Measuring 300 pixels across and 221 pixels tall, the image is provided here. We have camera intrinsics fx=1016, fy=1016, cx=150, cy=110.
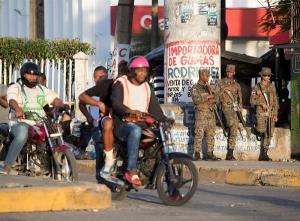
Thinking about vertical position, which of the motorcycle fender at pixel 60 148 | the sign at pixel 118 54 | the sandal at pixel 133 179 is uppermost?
the sign at pixel 118 54

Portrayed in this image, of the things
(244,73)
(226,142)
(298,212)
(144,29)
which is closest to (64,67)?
(244,73)

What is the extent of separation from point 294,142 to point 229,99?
148cm

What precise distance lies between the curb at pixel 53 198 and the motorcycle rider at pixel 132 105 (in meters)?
0.56

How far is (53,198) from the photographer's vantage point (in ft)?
32.7

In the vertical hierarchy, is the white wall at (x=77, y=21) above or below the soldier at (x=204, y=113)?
above

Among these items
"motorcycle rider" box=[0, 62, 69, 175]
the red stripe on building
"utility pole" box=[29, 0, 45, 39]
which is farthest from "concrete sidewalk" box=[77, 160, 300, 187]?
the red stripe on building

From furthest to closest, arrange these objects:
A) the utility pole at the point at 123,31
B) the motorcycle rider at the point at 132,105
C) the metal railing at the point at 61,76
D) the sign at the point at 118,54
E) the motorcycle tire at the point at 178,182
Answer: the metal railing at the point at 61,76
the utility pole at the point at 123,31
the sign at the point at 118,54
the motorcycle rider at the point at 132,105
the motorcycle tire at the point at 178,182

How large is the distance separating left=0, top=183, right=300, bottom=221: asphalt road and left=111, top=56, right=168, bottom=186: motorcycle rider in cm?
54

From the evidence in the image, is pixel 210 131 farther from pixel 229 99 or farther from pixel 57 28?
pixel 57 28

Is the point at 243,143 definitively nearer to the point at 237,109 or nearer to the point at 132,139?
the point at 237,109

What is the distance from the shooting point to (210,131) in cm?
1798

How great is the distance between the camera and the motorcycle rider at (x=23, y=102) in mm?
12344

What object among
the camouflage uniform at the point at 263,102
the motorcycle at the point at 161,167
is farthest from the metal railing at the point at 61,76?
the motorcycle at the point at 161,167

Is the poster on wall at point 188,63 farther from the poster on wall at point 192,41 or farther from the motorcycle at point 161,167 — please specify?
the motorcycle at point 161,167
